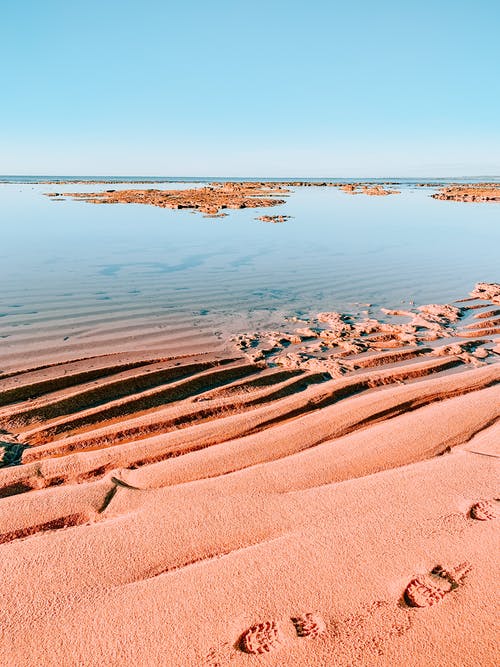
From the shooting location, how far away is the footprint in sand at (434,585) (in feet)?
8.86

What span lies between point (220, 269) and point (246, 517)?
1150cm

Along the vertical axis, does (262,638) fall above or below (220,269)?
below

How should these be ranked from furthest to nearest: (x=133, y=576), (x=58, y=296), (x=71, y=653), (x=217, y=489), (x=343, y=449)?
(x=58, y=296), (x=343, y=449), (x=217, y=489), (x=133, y=576), (x=71, y=653)

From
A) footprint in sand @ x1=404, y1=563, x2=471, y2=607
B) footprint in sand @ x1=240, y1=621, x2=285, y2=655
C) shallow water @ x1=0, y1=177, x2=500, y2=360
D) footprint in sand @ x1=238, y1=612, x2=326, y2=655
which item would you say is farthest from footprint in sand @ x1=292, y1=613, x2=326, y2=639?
shallow water @ x1=0, y1=177, x2=500, y2=360

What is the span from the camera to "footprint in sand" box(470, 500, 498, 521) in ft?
11.2

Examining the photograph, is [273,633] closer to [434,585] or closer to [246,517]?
[246,517]

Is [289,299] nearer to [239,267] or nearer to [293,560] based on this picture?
[239,267]

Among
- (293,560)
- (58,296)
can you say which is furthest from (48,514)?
(58,296)

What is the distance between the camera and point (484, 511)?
11.4ft

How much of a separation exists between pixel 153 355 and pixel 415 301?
22.5 ft

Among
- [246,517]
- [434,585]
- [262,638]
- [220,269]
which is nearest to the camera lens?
[262,638]

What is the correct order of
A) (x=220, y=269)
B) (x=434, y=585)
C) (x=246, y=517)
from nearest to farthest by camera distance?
(x=434, y=585) → (x=246, y=517) → (x=220, y=269)

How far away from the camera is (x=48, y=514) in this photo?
353 cm

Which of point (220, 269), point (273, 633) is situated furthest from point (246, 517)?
point (220, 269)
